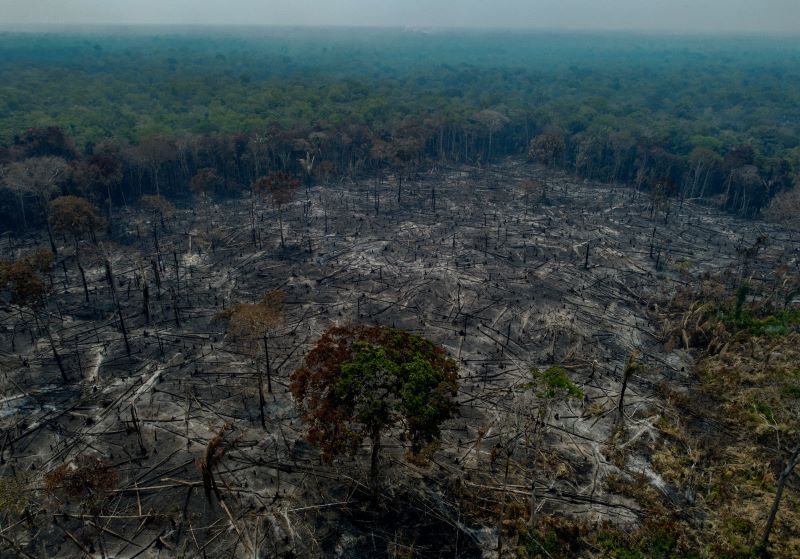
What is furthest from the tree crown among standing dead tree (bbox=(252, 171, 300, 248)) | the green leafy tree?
standing dead tree (bbox=(252, 171, 300, 248))

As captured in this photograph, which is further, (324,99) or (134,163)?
(324,99)

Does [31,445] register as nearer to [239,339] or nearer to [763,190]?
[239,339]

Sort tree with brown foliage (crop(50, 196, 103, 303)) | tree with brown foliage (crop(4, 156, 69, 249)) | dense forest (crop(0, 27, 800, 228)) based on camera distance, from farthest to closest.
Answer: dense forest (crop(0, 27, 800, 228)), tree with brown foliage (crop(4, 156, 69, 249)), tree with brown foliage (crop(50, 196, 103, 303))

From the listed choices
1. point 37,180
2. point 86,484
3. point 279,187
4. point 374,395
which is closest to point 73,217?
point 37,180

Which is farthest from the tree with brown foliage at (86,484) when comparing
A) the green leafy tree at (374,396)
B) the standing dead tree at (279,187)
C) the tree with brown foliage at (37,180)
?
the tree with brown foliage at (37,180)

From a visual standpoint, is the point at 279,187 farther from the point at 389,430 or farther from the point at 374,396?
the point at 374,396

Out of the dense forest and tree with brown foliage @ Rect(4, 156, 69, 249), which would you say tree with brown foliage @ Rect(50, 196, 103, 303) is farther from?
the dense forest

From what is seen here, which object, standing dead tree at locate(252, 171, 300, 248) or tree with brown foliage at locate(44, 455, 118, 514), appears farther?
standing dead tree at locate(252, 171, 300, 248)

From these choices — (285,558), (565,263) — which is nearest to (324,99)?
(565,263)
